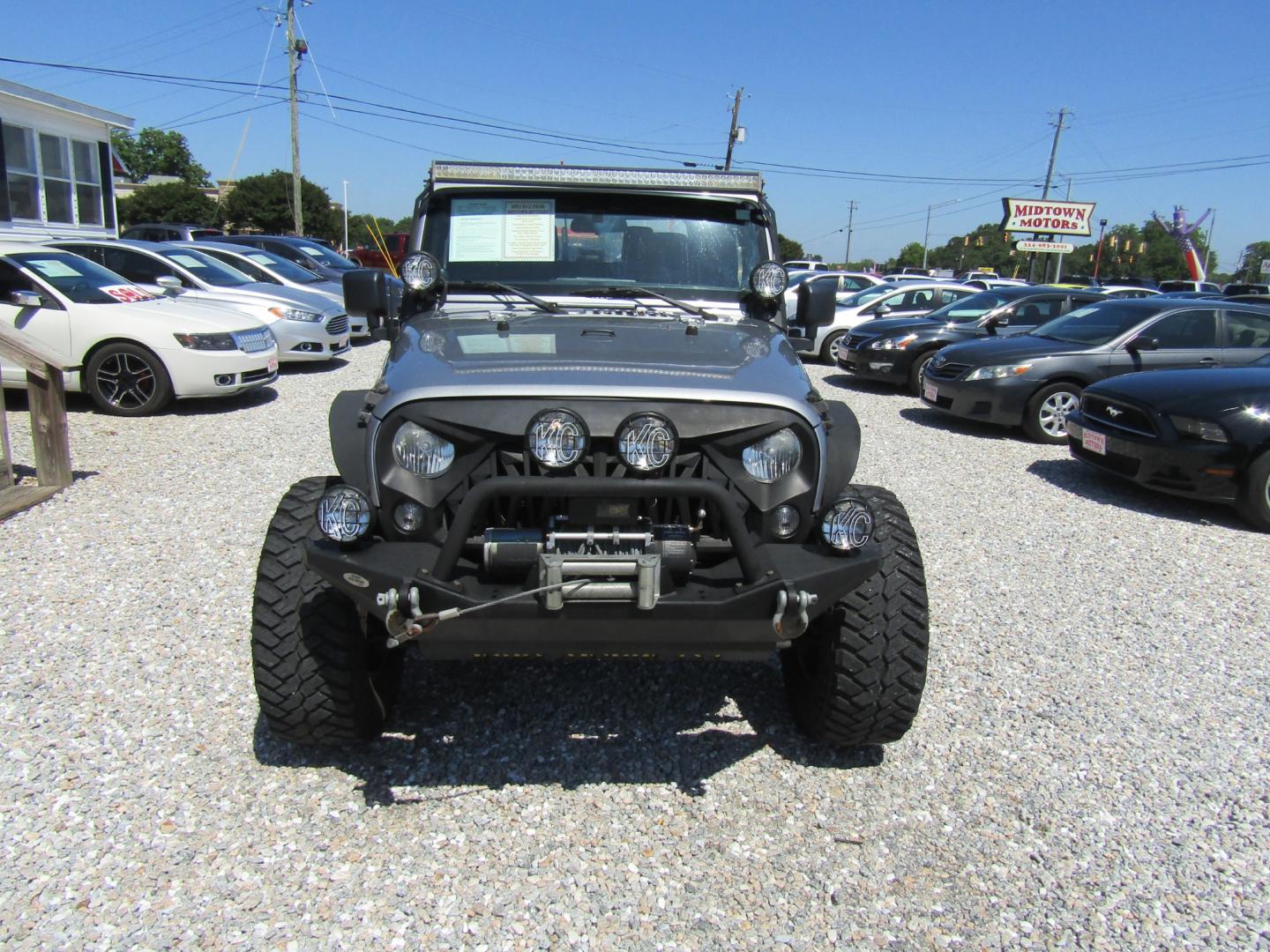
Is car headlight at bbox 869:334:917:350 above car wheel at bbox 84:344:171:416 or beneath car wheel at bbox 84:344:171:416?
above

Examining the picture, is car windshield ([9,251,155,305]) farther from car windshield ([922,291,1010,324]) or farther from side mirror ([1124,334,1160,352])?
car windshield ([922,291,1010,324])

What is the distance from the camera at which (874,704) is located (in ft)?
9.68

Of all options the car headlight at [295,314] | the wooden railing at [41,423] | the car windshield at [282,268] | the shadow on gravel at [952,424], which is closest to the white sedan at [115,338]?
the wooden railing at [41,423]

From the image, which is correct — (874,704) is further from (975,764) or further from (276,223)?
(276,223)

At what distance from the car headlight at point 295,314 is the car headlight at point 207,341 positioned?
2.83m

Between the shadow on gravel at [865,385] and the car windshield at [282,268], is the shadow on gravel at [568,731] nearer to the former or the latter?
the shadow on gravel at [865,385]

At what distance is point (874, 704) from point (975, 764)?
0.59 m

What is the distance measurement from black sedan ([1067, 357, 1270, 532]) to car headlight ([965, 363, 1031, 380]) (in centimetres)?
199

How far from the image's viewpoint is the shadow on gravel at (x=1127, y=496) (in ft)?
21.8

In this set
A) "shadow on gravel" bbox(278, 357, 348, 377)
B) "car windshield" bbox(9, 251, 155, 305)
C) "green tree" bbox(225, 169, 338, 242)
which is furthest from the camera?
"green tree" bbox(225, 169, 338, 242)

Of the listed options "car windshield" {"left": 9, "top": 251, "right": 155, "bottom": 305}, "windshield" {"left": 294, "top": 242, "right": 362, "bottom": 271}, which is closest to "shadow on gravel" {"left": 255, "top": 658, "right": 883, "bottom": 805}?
"car windshield" {"left": 9, "top": 251, "right": 155, "bottom": 305}

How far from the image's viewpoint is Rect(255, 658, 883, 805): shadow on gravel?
10.2 ft

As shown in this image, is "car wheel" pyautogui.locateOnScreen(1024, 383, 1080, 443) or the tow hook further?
"car wheel" pyautogui.locateOnScreen(1024, 383, 1080, 443)

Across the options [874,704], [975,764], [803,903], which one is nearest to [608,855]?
[803,903]
